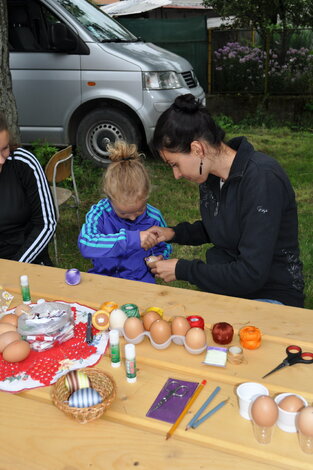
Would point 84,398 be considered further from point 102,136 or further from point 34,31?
point 34,31

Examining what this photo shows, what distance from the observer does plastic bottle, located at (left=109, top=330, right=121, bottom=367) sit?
1.44 m

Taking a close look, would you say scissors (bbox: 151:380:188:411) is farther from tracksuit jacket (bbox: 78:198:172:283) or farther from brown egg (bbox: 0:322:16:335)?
tracksuit jacket (bbox: 78:198:172:283)

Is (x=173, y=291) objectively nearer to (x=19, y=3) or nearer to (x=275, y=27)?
(x=19, y=3)

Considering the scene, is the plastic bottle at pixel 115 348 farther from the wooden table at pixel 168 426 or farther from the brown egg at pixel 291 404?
the brown egg at pixel 291 404

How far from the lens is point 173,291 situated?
1896 mm

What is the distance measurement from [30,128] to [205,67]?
4.70 metres

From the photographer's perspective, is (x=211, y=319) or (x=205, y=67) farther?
(x=205, y=67)

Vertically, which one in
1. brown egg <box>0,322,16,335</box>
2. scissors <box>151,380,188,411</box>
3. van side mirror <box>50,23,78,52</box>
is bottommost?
scissors <box>151,380,188,411</box>

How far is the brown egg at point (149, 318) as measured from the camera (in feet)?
5.23

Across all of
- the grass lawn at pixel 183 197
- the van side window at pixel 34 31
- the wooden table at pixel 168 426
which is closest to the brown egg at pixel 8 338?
the wooden table at pixel 168 426

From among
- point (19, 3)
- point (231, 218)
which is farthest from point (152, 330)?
point (19, 3)

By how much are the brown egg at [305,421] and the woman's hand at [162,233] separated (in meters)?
1.30

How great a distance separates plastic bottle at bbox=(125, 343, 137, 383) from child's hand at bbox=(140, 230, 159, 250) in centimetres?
93

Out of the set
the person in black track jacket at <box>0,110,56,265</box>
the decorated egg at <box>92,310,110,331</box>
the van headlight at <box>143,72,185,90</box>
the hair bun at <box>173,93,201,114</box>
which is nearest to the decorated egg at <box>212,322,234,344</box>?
the decorated egg at <box>92,310,110,331</box>
